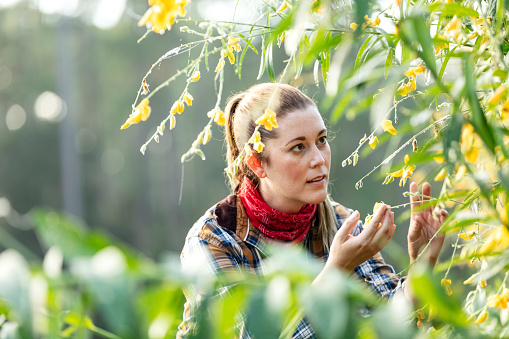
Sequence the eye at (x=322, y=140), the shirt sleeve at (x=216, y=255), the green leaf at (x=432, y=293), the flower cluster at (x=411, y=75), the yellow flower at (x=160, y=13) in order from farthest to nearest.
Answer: the eye at (x=322, y=140) → the shirt sleeve at (x=216, y=255) → the flower cluster at (x=411, y=75) → the yellow flower at (x=160, y=13) → the green leaf at (x=432, y=293)

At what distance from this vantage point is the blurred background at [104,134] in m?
12.0

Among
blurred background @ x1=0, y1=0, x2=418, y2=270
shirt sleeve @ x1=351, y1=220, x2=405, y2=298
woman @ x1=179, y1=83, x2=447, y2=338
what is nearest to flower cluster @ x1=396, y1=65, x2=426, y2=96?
woman @ x1=179, y1=83, x2=447, y2=338

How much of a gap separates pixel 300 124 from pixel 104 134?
1287 cm

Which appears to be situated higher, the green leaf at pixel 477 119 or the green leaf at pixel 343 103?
the green leaf at pixel 343 103

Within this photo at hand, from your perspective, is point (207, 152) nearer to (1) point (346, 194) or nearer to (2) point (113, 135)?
(2) point (113, 135)

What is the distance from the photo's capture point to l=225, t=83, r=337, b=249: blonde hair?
1408 mm

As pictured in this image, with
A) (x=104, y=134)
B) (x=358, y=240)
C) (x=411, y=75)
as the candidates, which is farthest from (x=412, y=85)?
(x=104, y=134)

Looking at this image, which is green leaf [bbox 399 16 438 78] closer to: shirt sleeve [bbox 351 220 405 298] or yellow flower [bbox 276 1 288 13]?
yellow flower [bbox 276 1 288 13]

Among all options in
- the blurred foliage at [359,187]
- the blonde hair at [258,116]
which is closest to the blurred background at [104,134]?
the blonde hair at [258,116]

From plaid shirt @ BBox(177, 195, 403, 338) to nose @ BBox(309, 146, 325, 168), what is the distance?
21 centimetres

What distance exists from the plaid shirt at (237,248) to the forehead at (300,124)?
225mm

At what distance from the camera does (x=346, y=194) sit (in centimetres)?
1302

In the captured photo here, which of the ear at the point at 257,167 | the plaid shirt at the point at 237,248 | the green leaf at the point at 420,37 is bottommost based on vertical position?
the plaid shirt at the point at 237,248

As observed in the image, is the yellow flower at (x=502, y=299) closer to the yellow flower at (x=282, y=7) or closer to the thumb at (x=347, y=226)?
the thumb at (x=347, y=226)
